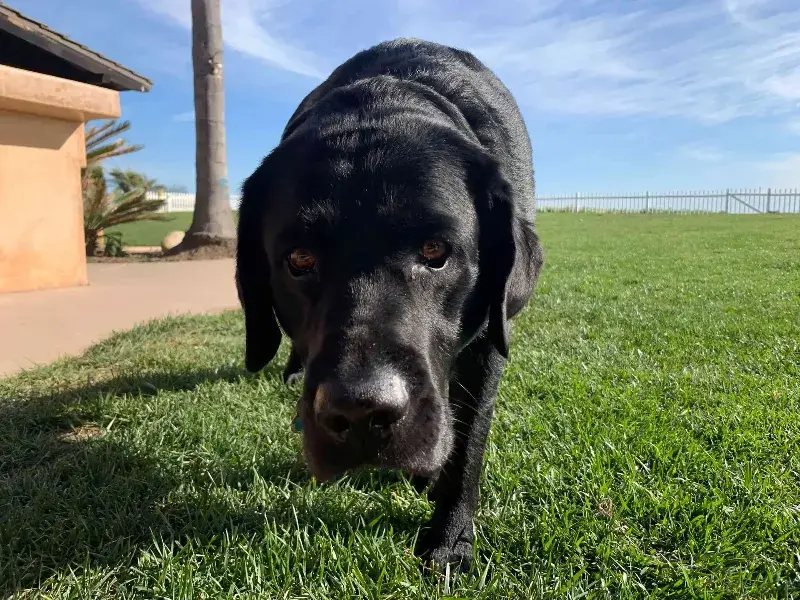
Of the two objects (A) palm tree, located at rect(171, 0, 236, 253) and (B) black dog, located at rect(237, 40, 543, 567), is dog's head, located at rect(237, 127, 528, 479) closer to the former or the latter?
(B) black dog, located at rect(237, 40, 543, 567)

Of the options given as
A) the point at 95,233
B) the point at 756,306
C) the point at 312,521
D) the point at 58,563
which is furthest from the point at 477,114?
the point at 95,233

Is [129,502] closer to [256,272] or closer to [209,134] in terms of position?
[256,272]

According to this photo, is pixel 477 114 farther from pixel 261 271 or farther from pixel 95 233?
pixel 95 233

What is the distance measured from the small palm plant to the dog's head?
10440mm

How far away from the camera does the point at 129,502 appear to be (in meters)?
2.11

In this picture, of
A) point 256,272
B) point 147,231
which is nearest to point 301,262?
point 256,272

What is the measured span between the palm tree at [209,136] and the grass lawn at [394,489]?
7542 mm

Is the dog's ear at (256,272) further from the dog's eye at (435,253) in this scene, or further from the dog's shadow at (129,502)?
the dog's eye at (435,253)

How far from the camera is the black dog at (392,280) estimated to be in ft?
5.02

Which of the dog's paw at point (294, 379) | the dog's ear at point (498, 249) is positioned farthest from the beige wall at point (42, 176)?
the dog's ear at point (498, 249)

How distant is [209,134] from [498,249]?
9.90 metres

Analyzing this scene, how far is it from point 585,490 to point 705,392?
4.63 feet

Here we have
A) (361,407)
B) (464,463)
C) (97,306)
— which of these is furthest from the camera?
(97,306)

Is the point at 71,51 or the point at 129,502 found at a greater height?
the point at 71,51
